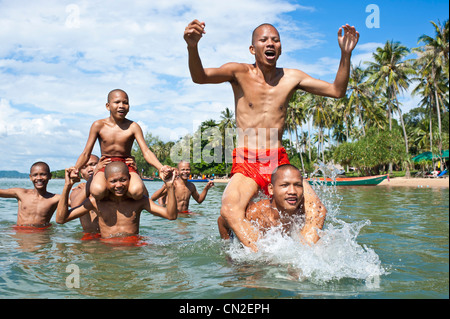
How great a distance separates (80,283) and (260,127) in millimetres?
2350

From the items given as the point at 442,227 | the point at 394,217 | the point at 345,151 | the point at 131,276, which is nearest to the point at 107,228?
the point at 131,276

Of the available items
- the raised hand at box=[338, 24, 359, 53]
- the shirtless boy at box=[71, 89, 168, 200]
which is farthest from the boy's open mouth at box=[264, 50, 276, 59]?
the shirtless boy at box=[71, 89, 168, 200]

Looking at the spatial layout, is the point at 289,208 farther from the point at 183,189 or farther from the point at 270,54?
the point at 183,189

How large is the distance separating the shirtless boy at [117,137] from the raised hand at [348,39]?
9.39ft

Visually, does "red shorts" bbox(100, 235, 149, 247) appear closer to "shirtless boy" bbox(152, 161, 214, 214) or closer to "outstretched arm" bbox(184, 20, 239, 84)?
"outstretched arm" bbox(184, 20, 239, 84)

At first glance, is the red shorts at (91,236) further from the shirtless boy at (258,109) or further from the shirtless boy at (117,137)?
the shirtless boy at (258,109)

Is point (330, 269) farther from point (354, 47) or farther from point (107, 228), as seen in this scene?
point (107, 228)

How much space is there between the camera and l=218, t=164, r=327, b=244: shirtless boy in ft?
13.2

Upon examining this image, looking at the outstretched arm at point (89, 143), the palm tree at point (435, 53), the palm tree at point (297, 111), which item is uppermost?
the palm tree at point (435, 53)

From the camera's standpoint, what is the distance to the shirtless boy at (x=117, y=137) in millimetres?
5395

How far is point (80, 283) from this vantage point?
3.42 metres

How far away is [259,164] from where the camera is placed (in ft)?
14.1

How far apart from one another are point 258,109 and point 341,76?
933 millimetres

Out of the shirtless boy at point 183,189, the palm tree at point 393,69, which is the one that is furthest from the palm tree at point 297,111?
the shirtless boy at point 183,189
